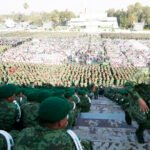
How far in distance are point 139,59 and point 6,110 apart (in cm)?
3926

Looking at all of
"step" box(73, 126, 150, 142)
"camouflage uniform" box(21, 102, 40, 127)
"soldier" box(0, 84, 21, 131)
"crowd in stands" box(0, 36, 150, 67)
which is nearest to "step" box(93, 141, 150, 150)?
"step" box(73, 126, 150, 142)

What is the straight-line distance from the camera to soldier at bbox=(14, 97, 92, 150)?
113 inches

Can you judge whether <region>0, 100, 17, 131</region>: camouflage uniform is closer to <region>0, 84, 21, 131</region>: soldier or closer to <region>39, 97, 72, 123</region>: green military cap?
<region>0, 84, 21, 131</region>: soldier

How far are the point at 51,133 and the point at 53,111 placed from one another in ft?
0.53

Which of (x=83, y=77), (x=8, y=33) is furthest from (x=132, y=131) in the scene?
(x=8, y=33)

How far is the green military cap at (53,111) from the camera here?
2889 mm

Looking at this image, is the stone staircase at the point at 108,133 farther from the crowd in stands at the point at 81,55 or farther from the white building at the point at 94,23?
Result: the white building at the point at 94,23

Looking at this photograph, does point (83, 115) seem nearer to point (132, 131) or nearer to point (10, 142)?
point (132, 131)

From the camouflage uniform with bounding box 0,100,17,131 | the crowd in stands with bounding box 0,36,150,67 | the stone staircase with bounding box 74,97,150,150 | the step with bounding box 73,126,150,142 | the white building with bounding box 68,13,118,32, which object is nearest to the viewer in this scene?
the camouflage uniform with bounding box 0,100,17,131

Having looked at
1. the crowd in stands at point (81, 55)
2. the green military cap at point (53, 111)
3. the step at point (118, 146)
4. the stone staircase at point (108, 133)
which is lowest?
the crowd in stands at point (81, 55)

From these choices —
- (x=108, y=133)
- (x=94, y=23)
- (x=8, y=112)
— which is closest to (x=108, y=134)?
(x=108, y=133)

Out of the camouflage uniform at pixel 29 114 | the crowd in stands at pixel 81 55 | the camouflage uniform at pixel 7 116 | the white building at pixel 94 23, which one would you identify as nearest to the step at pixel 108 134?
the camouflage uniform at pixel 29 114

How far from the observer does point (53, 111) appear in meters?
2.88

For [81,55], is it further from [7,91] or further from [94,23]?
[94,23]
